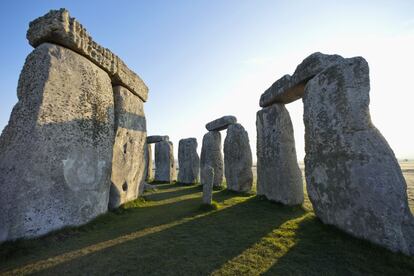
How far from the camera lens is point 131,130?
7180 mm

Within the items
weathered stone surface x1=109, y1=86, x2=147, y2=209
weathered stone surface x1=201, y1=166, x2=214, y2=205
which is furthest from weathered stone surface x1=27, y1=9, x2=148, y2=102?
weathered stone surface x1=201, y1=166, x2=214, y2=205

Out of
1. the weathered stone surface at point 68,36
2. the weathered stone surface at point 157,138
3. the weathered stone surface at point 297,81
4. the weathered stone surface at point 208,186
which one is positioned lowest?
the weathered stone surface at point 208,186

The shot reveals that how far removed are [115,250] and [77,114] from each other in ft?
9.87

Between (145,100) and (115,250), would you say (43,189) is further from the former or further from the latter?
(145,100)

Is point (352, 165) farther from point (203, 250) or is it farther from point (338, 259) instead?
point (203, 250)

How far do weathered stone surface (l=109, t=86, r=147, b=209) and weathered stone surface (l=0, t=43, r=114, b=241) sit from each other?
78 cm

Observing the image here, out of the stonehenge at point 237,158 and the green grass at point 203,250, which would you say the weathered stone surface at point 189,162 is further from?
the green grass at point 203,250

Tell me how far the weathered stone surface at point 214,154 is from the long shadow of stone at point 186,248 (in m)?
5.79

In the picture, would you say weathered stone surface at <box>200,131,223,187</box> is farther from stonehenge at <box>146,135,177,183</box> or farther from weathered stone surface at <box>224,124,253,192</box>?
stonehenge at <box>146,135,177,183</box>

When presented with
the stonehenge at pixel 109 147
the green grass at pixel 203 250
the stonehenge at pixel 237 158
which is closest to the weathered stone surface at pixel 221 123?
the stonehenge at pixel 237 158

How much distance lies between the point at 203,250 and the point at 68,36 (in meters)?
5.00

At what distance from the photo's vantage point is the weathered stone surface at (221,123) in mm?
10820

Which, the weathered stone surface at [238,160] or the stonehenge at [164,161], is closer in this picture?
the weathered stone surface at [238,160]

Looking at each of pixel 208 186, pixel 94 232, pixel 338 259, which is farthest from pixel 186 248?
pixel 208 186
